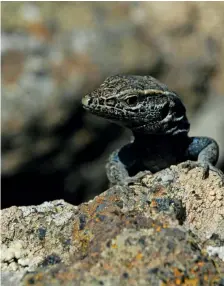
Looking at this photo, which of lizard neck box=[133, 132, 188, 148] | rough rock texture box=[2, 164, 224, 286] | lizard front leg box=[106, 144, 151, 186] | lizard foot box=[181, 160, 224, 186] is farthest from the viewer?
lizard neck box=[133, 132, 188, 148]

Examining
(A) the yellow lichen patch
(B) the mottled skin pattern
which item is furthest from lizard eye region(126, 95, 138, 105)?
(A) the yellow lichen patch

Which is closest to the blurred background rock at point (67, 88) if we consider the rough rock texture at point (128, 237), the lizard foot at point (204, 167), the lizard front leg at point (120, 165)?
the lizard front leg at point (120, 165)

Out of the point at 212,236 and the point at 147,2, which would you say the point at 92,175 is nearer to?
the point at 147,2

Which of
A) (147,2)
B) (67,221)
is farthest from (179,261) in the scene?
(147,2)

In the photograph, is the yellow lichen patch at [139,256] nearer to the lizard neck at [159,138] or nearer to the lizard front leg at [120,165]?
the lizard front leg at [120,165]

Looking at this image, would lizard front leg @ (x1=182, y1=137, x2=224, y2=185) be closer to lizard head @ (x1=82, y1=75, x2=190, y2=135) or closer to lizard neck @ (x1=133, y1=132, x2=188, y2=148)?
lizard neck @ (x1=133, y1=132, x2=188, y2=148)
